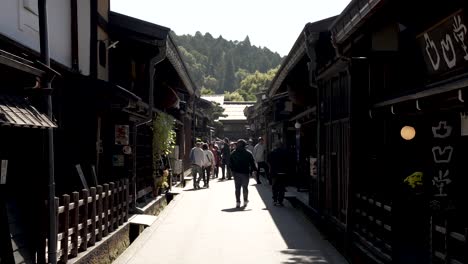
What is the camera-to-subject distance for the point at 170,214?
1703cm

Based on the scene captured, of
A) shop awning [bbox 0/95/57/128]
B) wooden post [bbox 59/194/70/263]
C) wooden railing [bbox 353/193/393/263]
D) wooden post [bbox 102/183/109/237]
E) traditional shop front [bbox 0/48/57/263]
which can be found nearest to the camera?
shop awning [bbox 0/95/57/128]

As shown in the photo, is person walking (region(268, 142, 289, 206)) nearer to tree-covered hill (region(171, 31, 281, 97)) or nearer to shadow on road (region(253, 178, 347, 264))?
shadow on road (region(253, 178, 347, 264))

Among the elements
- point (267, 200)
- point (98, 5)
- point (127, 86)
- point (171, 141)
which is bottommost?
point (267, 200)

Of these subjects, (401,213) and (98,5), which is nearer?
(401,213)

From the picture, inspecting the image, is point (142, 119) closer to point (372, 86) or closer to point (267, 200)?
point (267, 200)

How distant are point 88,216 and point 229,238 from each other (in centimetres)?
361

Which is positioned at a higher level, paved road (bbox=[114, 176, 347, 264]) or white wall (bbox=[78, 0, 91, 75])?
white wall (bbox=[78, 0, 91, 75])

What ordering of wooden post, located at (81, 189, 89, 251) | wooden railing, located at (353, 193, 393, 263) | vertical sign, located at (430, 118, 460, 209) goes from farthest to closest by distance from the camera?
wooden post, located at (81, 189, 89, 251) < wooden railing, located at (353, 193, 393, 263) < vertical sign, located at (430, 118, 460, 209)

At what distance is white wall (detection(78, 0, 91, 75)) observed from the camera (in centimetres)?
1303

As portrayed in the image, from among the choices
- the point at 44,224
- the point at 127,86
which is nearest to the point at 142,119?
the point at 127,86

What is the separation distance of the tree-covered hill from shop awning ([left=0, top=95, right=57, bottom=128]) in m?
162

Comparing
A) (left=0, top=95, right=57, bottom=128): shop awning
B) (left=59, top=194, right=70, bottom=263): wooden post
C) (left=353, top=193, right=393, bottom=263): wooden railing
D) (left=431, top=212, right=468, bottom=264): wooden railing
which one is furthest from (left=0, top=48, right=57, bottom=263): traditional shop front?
(left=353, top=193, right=393, bottom=263): wooden railing

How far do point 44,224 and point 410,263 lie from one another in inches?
177

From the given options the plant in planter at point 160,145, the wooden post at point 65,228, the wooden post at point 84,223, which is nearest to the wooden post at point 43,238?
the wooden post at point 65,228
